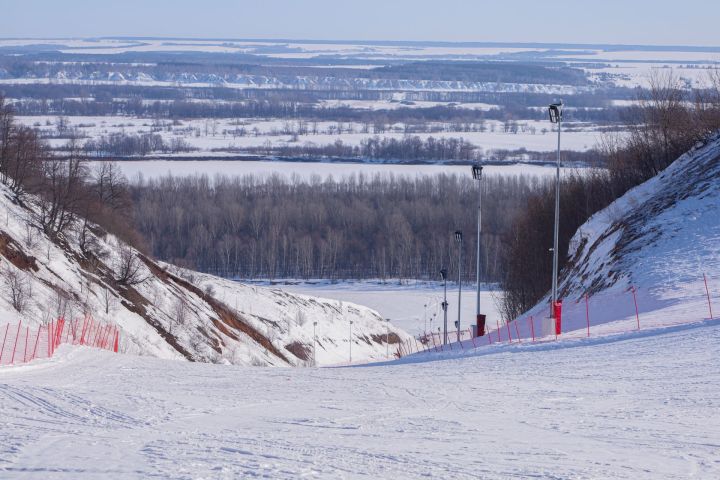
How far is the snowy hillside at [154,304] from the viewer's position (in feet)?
135

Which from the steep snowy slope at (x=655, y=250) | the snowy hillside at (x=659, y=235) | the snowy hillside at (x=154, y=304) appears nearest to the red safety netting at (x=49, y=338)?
the snowy hillside at (x=154, y=304)

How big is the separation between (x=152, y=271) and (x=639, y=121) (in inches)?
1191

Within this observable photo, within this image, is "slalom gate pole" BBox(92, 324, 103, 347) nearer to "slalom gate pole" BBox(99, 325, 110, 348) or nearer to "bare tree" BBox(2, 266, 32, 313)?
"slalom gate pole" BBox(99, 325, 110, 348)

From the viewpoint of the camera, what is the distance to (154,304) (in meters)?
48.9

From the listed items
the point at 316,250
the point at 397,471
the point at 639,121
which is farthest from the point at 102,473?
the point at 316,250

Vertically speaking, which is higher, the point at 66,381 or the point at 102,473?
the point at 66,381

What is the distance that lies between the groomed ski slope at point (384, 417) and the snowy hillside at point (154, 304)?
704 inches

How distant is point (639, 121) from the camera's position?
6038cm

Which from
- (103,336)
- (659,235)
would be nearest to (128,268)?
(103,336)

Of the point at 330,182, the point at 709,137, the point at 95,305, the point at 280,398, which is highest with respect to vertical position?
the point at 330,182

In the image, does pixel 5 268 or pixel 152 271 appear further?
pixel 152 271

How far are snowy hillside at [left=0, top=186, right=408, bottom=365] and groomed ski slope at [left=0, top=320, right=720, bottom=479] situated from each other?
1789 centimetres

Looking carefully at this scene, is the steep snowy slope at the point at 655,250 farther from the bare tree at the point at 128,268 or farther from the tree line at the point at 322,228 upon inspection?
the tree line at the point at 322,228

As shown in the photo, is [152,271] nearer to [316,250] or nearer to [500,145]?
[316,250]
